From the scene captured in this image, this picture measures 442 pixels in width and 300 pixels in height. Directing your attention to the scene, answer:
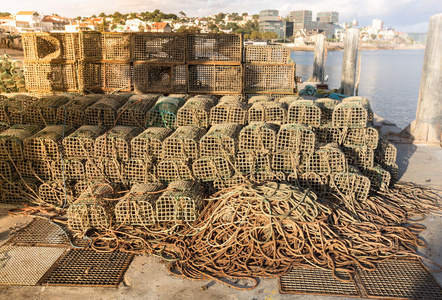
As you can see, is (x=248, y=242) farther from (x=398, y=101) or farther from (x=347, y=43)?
(x=398, y=101)

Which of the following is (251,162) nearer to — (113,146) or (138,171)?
(138,171)

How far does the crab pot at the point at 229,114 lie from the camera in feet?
22.3

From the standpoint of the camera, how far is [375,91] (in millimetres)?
30906

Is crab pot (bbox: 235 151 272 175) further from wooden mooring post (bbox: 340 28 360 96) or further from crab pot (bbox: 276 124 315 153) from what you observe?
wooden mooring post (bbox: 340 28 360 96)

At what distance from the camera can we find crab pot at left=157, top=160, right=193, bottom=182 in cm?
611

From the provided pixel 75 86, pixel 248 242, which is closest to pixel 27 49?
pixel 75 86

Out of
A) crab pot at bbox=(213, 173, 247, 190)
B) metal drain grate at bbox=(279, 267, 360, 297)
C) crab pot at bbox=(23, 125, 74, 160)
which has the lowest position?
metal drain grate at bbox=(279, 267, 360, 297)

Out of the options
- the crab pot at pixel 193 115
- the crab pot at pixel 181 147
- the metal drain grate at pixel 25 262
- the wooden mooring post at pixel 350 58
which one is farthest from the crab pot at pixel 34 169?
the wooden mooring post at pixel 350 58

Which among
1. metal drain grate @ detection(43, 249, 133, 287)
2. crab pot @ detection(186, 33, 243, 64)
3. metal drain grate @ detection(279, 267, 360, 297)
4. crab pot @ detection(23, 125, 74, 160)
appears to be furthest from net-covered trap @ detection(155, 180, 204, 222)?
crab pot @ detection(186, 33, 243, 64)

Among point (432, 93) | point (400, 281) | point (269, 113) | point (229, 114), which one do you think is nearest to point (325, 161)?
point (269, 113)

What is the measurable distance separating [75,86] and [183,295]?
7453mm

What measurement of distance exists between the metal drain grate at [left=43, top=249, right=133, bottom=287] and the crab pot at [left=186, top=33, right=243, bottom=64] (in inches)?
233

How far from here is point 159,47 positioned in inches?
384

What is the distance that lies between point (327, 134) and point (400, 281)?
118 inches
